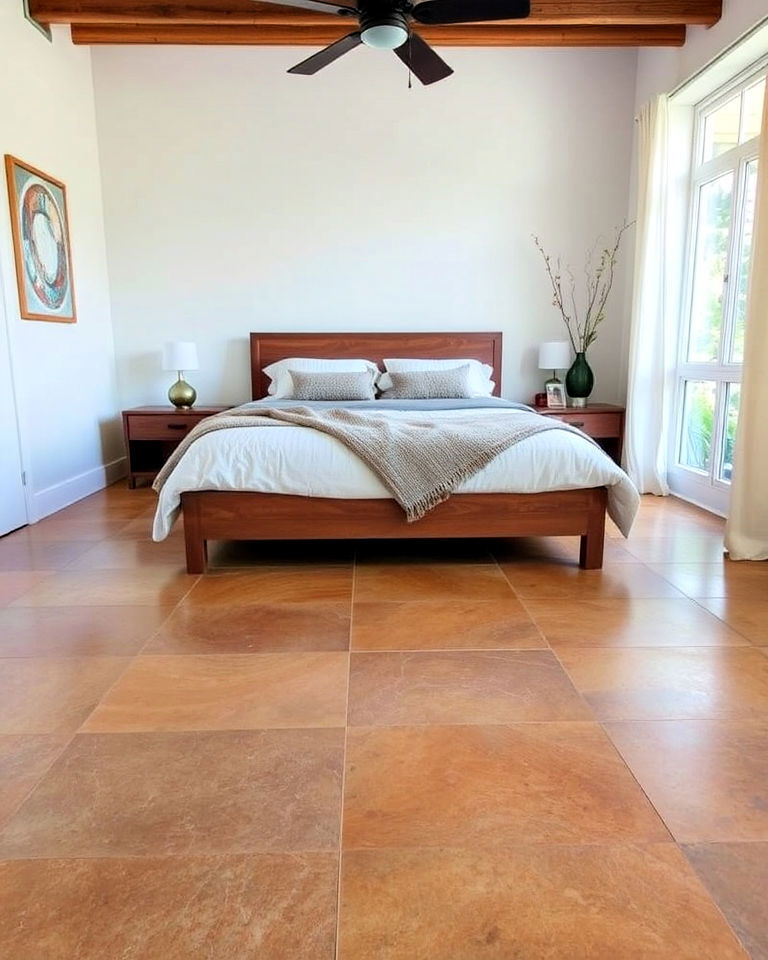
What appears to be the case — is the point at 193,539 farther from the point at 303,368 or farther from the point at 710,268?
the point at 710,268

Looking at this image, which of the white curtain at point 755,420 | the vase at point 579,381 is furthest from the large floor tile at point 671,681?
the vase at point 579,381

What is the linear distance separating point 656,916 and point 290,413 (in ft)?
7.51

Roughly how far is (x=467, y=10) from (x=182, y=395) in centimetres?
305

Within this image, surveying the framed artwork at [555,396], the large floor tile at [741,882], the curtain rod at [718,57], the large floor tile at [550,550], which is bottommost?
the large floor tile at [550,550]

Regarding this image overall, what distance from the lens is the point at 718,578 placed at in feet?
8.64

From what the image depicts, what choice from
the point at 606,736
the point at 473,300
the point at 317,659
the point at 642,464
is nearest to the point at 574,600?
the point at 606,736

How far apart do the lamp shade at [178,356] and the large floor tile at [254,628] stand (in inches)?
103

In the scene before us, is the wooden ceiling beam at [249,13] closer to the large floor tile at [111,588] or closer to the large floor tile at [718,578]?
the large floor tile at [718,578]

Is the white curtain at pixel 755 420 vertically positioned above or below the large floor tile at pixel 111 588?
above

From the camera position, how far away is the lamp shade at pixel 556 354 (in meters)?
4.53

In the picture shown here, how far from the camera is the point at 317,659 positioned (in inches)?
75.2

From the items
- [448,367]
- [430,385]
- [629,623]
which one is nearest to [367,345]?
[448,367]

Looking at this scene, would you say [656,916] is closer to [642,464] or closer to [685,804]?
[685,804]

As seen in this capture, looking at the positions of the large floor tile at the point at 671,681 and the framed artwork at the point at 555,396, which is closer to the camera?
the large floor tile at the point at 671,681
